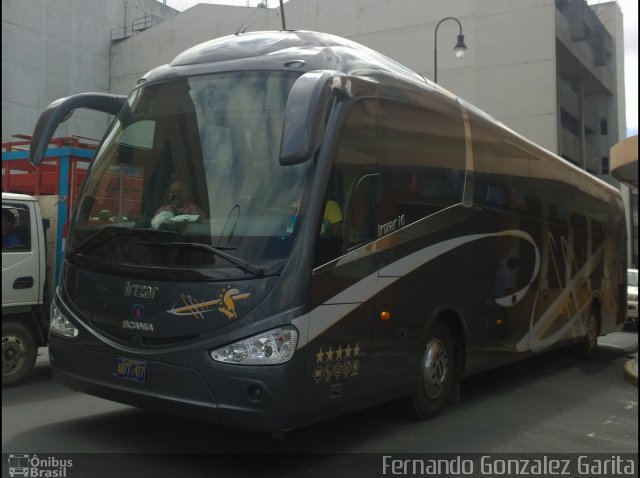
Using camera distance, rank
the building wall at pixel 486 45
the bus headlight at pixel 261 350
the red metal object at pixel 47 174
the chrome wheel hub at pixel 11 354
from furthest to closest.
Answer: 1. the building wall at pixel 486 45
2. the red metal object at pixel 47 174
3. the chrome wheel hub at pixel 11 354
4. the bus headlight at pixel 261 350

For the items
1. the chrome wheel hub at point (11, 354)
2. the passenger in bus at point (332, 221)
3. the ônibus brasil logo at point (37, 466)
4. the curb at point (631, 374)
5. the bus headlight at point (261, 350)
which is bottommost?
the curb at point (631, 374)

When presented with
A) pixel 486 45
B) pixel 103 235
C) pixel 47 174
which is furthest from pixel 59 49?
pixel 486 45

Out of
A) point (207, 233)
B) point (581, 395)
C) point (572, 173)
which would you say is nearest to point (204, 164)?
point (207, 233)

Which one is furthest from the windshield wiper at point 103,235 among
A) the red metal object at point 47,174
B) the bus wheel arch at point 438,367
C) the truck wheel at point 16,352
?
the bus wheel arch at point 438,367

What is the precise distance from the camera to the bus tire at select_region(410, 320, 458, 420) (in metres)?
6.13

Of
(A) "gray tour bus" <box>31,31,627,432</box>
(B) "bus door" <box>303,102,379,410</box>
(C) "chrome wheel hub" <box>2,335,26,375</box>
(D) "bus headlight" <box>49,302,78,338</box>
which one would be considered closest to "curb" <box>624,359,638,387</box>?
(A) "gray tour bus" <box>31,31,627,432</box>

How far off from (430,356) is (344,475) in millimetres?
1907

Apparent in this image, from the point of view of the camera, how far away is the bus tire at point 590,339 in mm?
11633

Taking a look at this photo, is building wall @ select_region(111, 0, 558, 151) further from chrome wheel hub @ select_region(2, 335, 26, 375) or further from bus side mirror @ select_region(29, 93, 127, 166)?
chrome wheel hub @ select_region(2, 335, 26, 375)

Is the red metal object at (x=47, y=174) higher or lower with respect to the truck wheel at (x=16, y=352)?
higher

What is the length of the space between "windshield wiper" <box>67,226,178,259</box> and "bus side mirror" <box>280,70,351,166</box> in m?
1.25

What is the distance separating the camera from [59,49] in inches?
523

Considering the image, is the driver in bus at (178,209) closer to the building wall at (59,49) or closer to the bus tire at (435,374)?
the bus tire at (435,374)

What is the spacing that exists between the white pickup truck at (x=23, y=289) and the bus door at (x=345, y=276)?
4.02 meters
